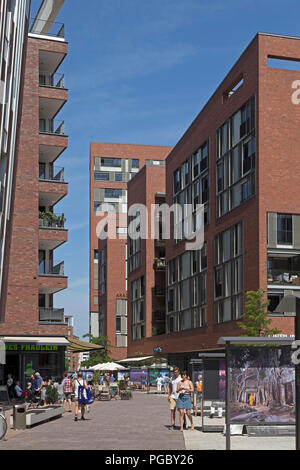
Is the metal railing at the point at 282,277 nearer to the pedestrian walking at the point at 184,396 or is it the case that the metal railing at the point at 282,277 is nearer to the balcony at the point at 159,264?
the pedestrian walking at the point at 184,396

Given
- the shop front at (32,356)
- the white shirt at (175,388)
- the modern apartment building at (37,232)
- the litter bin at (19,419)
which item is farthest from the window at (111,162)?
the litter bin at (19,419)

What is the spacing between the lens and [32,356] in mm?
43875

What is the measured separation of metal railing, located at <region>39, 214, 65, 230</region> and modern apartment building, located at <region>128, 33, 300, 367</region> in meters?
12.9

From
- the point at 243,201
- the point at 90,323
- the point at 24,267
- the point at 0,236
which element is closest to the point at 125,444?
the point at 0,236

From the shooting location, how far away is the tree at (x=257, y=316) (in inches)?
1871

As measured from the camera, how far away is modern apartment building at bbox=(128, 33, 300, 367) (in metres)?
51.6

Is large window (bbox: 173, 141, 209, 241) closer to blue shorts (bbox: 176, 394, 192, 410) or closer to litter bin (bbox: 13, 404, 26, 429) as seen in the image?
blue shorts (bbox: 176, 394, 192, 410)

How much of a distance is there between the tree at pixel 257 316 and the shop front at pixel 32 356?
11423mm

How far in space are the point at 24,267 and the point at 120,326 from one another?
69.8 m

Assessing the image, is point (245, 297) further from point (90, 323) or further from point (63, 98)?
point (90, 323)

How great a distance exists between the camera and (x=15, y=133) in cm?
3550

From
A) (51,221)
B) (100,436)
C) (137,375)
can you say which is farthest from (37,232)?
(137,375)

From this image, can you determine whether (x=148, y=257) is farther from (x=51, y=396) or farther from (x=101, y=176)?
(x=51, y=396)

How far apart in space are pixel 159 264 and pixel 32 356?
148 ft
